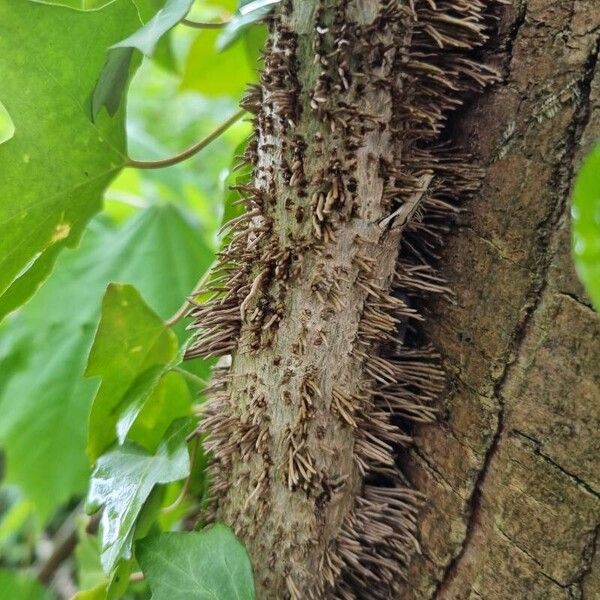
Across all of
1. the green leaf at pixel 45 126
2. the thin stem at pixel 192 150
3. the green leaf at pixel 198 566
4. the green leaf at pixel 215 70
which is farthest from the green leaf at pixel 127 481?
the green leaf at pixel 215 70

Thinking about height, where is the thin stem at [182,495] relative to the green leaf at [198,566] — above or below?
below

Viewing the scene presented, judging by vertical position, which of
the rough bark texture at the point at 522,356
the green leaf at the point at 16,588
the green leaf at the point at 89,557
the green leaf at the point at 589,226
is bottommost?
the green leaf at the point at 89,557

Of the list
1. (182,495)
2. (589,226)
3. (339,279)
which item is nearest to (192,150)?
(339,279)

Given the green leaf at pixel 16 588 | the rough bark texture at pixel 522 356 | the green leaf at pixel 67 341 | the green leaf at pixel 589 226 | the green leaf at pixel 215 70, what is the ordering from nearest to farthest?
the green leaf at pixel 589 226 < the rough bark texture at pixel 522 356 < the green leaf at pixel 16 588 < the green leaf at pixel 215 70 < the green leaf at pixel 67 341

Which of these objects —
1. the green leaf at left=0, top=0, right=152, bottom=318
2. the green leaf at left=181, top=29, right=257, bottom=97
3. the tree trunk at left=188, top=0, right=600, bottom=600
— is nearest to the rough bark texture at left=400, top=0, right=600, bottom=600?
the tree trunk at left=188, top=0, right=600, bottom=600

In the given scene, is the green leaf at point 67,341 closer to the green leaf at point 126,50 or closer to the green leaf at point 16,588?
the green leaf at point 16,588

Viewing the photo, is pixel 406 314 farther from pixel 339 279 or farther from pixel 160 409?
pixel 160 409

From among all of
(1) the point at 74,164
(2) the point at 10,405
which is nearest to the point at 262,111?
(1) the point at 74,164
